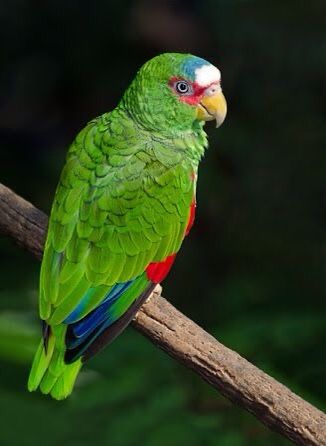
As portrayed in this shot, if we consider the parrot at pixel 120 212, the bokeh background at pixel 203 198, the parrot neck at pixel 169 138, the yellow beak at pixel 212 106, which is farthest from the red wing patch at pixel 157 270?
the bokeh background at pixel 203 198

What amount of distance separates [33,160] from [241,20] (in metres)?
Result: 1.10

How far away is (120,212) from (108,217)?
0.03 metres

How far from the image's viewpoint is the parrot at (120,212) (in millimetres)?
2518

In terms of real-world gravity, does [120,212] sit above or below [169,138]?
below

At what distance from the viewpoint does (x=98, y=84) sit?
15.0 ft

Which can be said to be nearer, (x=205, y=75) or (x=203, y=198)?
(x=205, y=75)

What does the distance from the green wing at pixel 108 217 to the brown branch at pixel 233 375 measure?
13cm

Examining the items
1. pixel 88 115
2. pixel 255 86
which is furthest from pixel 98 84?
pixel 255 86

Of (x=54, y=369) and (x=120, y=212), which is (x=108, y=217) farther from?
(x=54, y=369)

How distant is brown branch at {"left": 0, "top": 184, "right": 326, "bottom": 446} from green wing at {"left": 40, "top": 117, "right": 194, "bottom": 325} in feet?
0.44

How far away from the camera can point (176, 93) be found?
2.71 metres

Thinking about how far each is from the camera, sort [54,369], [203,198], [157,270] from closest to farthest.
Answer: [54,369], [157,270], [203,198]

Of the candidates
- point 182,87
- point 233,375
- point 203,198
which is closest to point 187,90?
point 182,87

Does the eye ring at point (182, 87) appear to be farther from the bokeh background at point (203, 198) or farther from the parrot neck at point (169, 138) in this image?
the bokeh background at point (203, 198)
